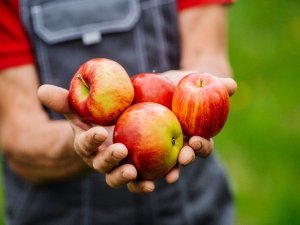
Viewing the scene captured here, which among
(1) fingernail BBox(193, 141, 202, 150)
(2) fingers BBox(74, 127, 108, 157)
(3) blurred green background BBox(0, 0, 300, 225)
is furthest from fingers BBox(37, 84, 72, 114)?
(3) blurred green background BBox(0, 0, 300, 225)

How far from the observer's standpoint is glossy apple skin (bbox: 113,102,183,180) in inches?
52.9

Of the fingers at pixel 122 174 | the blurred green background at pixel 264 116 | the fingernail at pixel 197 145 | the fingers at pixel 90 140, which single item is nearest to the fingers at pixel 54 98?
the fingers at pixel 90 140

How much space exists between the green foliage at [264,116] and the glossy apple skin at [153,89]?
1.29m

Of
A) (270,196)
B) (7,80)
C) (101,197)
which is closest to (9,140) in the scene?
(7,80)

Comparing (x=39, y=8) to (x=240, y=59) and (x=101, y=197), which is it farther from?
(x=240, y=59)

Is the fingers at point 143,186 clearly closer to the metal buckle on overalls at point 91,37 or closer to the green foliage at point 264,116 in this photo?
the metal buckle on overalls at point 91,37

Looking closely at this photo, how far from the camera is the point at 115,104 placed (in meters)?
1.43

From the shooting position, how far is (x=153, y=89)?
148cm

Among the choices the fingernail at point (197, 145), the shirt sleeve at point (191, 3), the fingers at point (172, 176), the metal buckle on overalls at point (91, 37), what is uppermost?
the shirt sleeve at point (191, 3)

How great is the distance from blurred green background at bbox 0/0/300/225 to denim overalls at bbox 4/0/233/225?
887 millimetres

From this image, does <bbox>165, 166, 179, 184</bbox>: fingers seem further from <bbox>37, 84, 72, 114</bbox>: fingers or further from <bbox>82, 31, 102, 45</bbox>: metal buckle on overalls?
<bbox>82, 31, 102, 45</bbox>: metal buckle on overalls

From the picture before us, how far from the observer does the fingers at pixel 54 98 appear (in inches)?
56.2

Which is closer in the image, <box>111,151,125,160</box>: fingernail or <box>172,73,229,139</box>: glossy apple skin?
<box>111,151,125,160</box>: fingernail

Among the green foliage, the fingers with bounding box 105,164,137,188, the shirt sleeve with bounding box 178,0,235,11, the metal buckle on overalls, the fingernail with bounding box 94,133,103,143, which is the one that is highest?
the fingernail with bounding box 94,133,103,143
